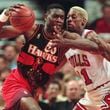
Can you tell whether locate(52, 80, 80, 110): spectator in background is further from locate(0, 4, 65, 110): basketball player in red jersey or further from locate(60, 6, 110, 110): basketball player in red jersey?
locate(0, 4, 65, 110): basketball player in red jersey

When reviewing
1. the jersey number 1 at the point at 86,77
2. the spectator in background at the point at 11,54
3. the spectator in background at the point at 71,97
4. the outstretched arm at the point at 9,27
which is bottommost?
the spectator in background at the point at 71,97

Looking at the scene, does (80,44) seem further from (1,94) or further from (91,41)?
(1,94)

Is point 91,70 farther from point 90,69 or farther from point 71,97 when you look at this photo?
point 71,97

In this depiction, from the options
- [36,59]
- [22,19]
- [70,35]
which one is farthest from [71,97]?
[70,35]

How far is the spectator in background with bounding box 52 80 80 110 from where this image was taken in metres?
9.10

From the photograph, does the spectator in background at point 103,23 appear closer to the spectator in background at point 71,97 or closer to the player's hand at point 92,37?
the spectator in background at point 71,97

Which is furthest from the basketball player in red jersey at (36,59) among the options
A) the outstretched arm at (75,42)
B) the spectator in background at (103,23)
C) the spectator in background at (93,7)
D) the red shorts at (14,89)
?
the spectator in background at (93,7)

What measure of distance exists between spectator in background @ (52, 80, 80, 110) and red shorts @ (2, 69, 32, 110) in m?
1.60

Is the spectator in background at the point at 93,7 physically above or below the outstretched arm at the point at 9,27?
below

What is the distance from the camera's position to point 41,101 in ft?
30.9

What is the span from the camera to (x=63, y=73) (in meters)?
10.3

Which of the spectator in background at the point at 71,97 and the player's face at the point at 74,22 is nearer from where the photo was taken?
the player's face at the point at 74,22

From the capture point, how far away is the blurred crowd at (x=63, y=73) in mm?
9181

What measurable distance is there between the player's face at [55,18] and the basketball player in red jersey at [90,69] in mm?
101
